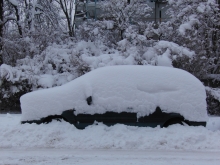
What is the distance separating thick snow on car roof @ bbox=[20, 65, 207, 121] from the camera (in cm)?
570

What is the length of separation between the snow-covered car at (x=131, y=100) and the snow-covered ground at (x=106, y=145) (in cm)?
22

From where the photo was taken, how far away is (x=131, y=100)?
18.7 feet

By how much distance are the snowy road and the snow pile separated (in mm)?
232

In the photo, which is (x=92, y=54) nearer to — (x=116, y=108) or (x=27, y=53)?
(x=27, y=53)

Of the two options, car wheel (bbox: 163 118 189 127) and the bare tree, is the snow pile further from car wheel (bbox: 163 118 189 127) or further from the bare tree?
the bare tree

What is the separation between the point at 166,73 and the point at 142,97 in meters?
0.91

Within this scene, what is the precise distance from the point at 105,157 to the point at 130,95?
5.47 feet

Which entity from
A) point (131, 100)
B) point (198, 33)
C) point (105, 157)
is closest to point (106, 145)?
point (105, 157)

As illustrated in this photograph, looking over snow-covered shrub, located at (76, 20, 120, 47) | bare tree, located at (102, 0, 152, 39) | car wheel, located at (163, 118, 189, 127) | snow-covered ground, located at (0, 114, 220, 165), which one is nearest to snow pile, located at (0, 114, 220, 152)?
snow-covered ground, located at (0, 114, 220, 165)

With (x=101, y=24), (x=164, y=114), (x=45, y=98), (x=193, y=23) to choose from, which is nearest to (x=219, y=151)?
(x=164, y=114)

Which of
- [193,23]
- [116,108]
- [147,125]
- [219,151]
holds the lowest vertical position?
[219,151]

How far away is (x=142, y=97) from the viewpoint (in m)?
5.70

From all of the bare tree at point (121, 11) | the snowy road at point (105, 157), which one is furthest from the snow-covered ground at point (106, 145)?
the bare tree at point (121, 11)

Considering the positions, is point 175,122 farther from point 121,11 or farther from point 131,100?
point 121,11
